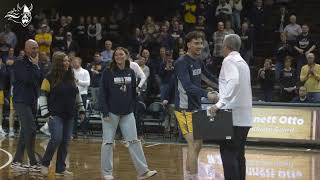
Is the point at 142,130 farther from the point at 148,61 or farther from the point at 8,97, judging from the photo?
the point at 8,97

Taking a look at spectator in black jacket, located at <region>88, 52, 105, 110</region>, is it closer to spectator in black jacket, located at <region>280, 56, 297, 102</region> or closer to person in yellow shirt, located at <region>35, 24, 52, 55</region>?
person in yellow shirt, located at <region>35, 24, 52, 55</region>

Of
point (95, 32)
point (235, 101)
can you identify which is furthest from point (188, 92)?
point (95, 32)

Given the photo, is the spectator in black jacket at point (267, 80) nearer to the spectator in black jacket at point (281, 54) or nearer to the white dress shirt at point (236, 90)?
the spectator in black jacket at point (281, 54)

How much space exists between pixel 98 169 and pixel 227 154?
400 cm

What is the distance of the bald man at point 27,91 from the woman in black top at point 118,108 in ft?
4.68

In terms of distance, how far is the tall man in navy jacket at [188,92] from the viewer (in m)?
9.12

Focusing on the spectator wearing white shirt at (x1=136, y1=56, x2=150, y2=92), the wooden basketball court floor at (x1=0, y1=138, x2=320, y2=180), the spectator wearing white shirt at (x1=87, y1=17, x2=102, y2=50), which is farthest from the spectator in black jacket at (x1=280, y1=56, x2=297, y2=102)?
the spectator wearing white shirt at (x1=87, y1=17, x2=102, y2=50)

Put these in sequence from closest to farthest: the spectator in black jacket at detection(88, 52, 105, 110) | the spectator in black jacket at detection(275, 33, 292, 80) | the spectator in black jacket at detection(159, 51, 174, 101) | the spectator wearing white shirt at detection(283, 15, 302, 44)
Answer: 1. the spectator in black jacket at detection(159, 51, 174, 101)
2. the spectator in black jacket at detection(88, 52, 105, 110)
3. the spectator in black jacket at detection(275, 33, 292, 80)
4. the spectator wearing white shirt at detection(283, 15, 302, 44)

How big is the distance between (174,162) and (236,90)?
5.02 metres

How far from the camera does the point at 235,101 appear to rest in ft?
26.0

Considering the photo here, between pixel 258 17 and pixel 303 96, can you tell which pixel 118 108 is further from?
pixel 258 17

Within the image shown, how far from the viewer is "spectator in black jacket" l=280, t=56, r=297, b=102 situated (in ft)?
58.7

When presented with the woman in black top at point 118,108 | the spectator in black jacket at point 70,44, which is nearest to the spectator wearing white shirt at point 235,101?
the woman in black top at point 118,108

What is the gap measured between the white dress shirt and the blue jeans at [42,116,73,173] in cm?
327
